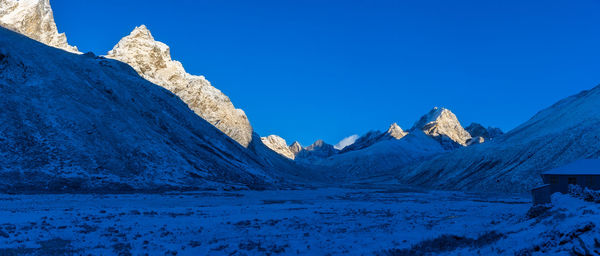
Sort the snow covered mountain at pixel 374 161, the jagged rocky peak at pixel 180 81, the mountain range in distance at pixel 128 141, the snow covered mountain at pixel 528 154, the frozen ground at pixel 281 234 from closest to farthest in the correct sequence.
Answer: the frozen ground at pixel 281 234
the mountain range in distance at pixel 128 141
the snow covered mountain at pixel 528 154
the jagged rocky peak at pixel 180 81
the snow covered mountain at pixel 374 161

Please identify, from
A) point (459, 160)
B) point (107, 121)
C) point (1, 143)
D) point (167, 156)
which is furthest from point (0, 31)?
point (459, 160)

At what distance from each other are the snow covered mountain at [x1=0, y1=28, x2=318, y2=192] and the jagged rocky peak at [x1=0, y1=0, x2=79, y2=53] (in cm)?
7289

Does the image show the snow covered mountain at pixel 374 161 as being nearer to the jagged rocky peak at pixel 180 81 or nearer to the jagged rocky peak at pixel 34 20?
the jagged rocky peak at pixel 180 81

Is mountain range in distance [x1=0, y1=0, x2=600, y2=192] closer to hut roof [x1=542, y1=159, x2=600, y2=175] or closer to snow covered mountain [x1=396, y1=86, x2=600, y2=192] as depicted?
snow covered mountain [x1=396, y1=86, x2=600, y2=192]

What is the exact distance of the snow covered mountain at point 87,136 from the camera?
42.6m

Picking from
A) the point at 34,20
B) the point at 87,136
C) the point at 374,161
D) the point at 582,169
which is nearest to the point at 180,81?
the point at 34,20

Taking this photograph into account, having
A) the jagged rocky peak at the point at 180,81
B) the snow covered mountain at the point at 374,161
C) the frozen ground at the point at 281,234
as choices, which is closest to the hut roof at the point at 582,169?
the frozen ground at the point at 281,234

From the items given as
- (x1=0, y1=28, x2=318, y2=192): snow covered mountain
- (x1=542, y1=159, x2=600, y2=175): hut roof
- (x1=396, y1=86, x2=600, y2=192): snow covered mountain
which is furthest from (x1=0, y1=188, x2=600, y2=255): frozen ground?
(x1=396, y1=86, x2=600, y2=192): snow covered mountain

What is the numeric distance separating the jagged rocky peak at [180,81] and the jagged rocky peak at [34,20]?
2354 centimetres

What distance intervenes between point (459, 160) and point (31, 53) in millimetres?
94713

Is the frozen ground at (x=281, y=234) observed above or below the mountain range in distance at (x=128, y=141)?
below

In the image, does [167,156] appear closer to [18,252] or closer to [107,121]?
[107,121]

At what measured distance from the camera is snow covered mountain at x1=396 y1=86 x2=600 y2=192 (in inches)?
2359

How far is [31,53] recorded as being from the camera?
6181 cm
